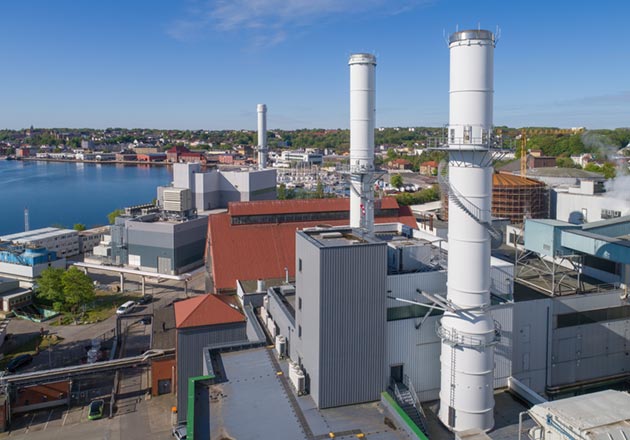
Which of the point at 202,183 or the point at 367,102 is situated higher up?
the point at 367,102

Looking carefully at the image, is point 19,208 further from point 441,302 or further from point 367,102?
point 441,302

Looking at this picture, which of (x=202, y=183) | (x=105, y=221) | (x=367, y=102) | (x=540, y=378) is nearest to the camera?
(x=540, y=378)

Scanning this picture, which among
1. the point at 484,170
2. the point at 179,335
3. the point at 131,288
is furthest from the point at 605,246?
the point at 131,288

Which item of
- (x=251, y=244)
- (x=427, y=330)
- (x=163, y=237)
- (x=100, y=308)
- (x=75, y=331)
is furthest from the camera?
(x=163, y=237)

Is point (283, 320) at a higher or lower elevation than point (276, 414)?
higher

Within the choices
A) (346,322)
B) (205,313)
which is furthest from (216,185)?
(346,322)

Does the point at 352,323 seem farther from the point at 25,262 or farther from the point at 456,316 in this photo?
the point at 25,262

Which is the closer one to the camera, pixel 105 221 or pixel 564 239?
pixel 564 239
